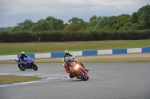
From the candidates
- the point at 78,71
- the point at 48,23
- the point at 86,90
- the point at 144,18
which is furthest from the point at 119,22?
the point at 78,71

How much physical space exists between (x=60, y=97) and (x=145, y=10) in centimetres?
415

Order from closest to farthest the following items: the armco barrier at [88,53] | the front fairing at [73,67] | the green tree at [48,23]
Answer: the green tree at [48,23] < the front fairing at [73,67] < the armco barrier at [88,53]

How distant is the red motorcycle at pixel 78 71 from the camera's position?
12853 mm

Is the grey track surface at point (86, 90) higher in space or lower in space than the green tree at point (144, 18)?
lower

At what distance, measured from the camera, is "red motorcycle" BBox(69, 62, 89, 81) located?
12.9 metres

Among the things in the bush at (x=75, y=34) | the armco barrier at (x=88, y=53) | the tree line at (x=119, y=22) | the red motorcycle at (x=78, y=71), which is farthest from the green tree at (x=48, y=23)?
the armco barrier at (x=88, y=53)

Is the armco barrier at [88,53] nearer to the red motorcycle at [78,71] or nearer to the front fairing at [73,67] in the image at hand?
the front fairing at [73,67]

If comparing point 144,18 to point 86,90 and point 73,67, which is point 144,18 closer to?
point 86,90

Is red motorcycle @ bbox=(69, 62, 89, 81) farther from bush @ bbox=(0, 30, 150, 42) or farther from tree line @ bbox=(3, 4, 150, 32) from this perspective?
tree line @ bbox=(3, 4, 150, 32)

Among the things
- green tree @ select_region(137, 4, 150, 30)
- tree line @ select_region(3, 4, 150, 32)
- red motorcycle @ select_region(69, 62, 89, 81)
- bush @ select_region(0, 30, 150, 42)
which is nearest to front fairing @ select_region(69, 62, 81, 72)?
red motorcycle @ select_region(69, 62, 89, 81)

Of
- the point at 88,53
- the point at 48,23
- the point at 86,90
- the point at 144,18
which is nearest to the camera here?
the point at 144,18

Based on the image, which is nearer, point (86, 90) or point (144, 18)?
point (144, 18)

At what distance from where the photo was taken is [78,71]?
13000 millimetres

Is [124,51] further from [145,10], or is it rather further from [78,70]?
[145,10]
